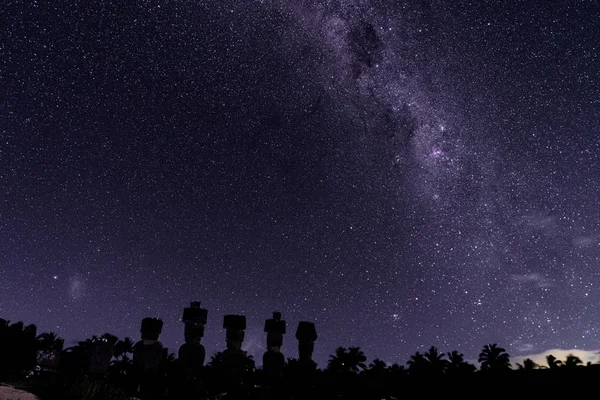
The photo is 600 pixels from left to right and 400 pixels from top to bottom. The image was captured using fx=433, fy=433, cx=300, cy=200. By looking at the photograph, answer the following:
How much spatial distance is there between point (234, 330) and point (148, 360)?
9.18ft

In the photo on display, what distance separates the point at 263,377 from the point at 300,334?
1.86 metres

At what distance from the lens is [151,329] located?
1387cm

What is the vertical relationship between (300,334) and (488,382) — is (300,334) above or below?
above

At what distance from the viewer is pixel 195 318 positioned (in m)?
14.3

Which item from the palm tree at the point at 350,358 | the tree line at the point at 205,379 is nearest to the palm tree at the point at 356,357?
the palm tree at the point at 350,358

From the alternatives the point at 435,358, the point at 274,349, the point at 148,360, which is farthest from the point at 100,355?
the point at 435,358

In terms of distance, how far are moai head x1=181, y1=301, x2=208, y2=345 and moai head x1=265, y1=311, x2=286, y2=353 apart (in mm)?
2194

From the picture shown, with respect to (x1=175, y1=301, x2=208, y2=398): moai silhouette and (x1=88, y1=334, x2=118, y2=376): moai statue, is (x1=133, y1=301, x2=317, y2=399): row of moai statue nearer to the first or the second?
(x1=175, y1=301, x2=208, y2=398): moai silhouette

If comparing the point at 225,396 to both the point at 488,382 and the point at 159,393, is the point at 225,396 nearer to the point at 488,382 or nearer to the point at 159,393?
the point at 159,393

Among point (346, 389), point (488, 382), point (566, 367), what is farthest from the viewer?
point (346, 389)

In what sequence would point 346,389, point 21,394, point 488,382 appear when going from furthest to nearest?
1. point 346,389
2. point 488,382
3. point 21,394

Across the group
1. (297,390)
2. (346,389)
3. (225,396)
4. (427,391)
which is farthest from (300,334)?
(427,391)

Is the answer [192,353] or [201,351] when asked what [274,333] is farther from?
[192,353]

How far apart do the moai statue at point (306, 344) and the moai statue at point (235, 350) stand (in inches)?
77.4
